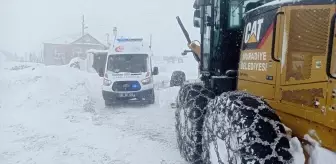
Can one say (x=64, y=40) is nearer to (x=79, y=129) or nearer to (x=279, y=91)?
(x=79, y=129)

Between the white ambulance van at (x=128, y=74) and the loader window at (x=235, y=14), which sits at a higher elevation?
the loader window at (x=235, y=14)

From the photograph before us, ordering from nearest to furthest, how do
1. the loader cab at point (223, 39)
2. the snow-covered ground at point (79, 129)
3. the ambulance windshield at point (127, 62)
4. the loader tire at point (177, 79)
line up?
the loader cab at point (223, 39) < the snow-covered ground at point (79, 129) < the ambulance windshield at point (127, 62) < the loader tire at point (177, 79)

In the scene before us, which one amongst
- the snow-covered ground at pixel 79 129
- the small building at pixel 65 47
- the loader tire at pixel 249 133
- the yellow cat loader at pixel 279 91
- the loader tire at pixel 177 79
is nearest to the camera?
the yellow cat loader at pixel 279 91

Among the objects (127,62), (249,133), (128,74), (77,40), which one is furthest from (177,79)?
(77,40)

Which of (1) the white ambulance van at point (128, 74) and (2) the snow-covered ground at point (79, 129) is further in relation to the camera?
(1) the white ambulance van at point (128, 74)

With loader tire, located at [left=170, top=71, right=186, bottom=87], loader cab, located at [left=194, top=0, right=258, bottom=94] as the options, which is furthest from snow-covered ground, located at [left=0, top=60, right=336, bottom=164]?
loader tire, located at [left=170, top=71, right=186, bottom=87]

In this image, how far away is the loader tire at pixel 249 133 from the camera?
2.56 meters

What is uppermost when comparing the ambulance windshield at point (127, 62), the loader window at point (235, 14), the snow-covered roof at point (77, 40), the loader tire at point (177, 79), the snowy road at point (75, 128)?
the snow-covered roof at point (77, 40)

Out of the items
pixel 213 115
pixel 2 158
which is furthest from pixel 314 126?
pixel 2 158

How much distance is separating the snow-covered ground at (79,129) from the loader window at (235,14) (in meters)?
→ 2.51

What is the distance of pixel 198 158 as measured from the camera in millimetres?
4969

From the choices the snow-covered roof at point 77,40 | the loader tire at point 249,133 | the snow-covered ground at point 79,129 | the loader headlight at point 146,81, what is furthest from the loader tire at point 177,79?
the snow-covered roof at point 77,40

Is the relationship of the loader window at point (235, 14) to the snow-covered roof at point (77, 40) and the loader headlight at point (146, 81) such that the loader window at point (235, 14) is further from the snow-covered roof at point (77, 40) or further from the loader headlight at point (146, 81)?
the snow-covered roof at point (77, 40)

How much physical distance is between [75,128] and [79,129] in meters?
0.16
